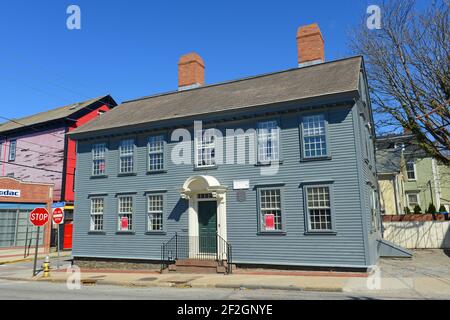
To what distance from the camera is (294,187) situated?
14586 millimetres

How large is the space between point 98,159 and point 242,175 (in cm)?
827

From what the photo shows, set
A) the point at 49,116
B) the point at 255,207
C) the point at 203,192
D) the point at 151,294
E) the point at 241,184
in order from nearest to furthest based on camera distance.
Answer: the point at 151,294, the point at 255,207, the point at 241,184, the point at 203,192, the point at 49,116

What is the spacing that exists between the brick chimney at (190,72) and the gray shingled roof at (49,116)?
11898 mm

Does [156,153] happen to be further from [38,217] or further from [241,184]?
[38,217]

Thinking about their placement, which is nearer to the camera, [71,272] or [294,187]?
[294,187]

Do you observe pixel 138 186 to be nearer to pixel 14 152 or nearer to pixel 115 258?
pixel 115 258

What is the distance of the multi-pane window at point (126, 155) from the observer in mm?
18616

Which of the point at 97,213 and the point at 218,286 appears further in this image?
the point at 97,213

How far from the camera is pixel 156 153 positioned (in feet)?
58.9

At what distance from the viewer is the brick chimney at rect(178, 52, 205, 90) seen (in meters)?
22.6

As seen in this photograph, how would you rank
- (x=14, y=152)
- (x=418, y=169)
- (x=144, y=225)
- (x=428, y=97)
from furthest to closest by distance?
(x=418, y=169)
(x=14, y=152)
(x=428, y=97)
(x=144, y=225)

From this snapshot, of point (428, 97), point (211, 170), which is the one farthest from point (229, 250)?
point (428, 97)

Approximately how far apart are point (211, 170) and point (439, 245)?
13393mm

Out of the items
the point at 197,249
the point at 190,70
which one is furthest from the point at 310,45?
the point at 197,249
